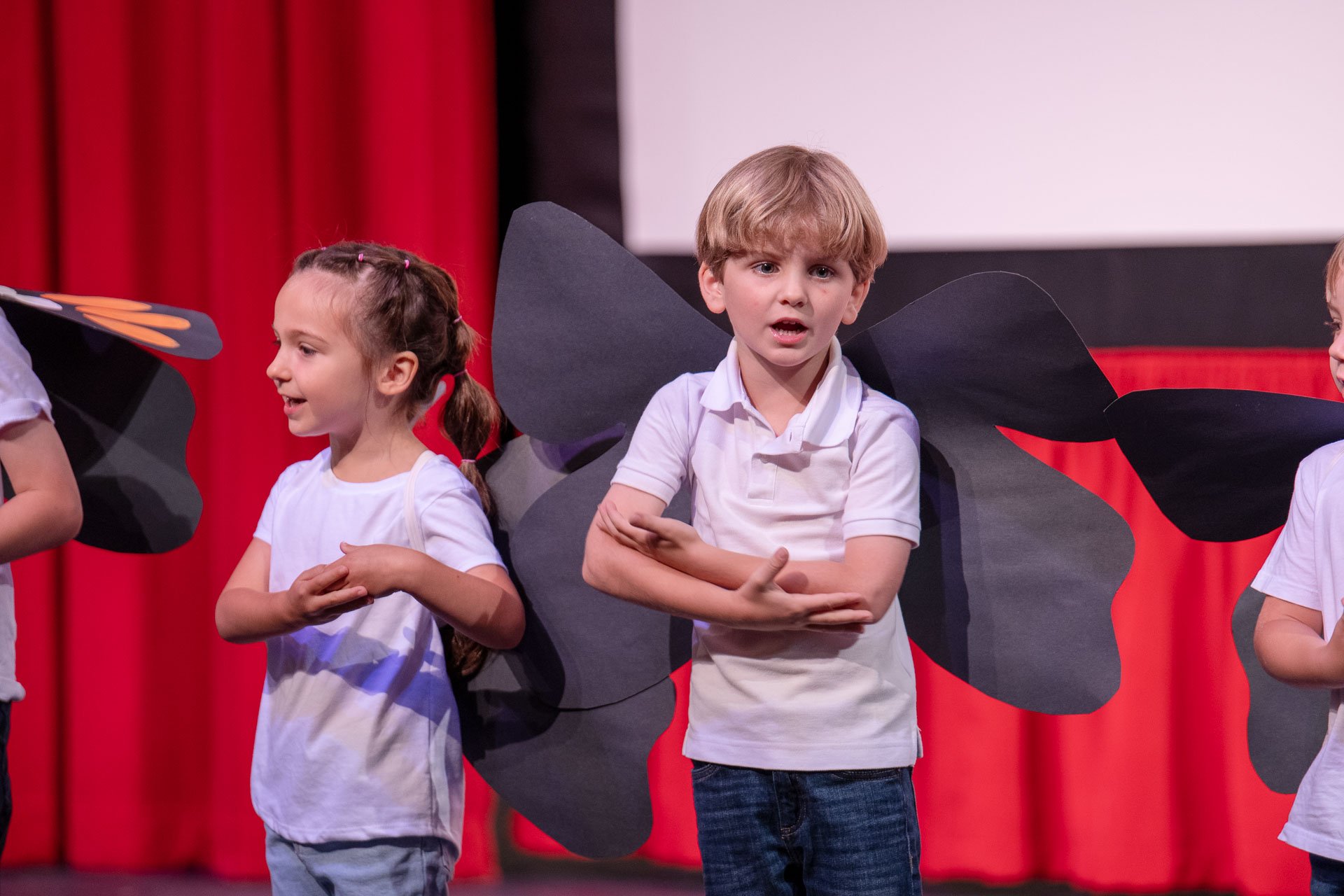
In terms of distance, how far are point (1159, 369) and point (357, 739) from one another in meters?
1.47

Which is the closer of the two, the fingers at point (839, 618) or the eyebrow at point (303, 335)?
the fingers at point (839, 618)

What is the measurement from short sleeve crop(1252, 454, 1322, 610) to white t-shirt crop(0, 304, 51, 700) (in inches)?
47.8

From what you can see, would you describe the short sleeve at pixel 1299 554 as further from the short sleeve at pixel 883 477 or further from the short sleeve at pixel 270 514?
the short sleeve at pixel 270 514

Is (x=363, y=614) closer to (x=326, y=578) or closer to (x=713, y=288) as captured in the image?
(x=326, y=578)

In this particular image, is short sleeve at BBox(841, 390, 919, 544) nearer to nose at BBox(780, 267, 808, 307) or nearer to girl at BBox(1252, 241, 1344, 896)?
nose at BBox(780, 267, 808, 307)

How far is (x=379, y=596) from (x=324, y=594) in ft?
0.16

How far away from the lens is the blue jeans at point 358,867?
1.09m

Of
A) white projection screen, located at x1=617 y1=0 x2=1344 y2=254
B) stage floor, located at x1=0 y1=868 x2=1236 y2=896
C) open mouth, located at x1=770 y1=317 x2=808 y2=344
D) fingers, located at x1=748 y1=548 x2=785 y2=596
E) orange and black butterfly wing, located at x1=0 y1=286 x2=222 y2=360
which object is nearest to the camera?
fingers, located at x1=748 y1=548 x2=785 y2=596

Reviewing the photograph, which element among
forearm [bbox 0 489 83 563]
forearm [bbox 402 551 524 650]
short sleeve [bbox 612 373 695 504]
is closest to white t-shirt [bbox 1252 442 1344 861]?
short sleeve [bbox 612 373 695 504]

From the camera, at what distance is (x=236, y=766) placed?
2.18m

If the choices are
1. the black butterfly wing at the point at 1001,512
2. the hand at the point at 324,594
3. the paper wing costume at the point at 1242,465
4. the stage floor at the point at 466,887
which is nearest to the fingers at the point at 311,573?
the hand at the point at 324,594

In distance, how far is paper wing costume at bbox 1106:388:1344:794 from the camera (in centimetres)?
104

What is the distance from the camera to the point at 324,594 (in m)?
1.00

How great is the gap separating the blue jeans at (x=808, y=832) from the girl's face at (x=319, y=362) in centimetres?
50
